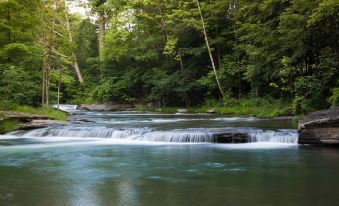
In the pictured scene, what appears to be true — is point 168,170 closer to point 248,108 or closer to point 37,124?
point 37,124

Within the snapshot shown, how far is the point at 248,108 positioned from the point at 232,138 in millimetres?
11575

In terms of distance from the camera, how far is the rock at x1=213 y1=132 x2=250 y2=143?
1352cm

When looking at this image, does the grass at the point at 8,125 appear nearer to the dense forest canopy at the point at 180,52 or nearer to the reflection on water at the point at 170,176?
the dense forest canopy at the point at 180,52

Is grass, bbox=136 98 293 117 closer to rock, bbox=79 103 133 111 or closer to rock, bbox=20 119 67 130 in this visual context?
rock, bbox=79 103 133 111

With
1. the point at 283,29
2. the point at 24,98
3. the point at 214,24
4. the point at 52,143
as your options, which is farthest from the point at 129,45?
the point at 52,143

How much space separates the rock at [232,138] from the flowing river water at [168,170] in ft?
0.65

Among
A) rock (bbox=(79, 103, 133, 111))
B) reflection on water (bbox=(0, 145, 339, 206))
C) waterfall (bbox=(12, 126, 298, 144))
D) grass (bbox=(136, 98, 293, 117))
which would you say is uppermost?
grass (bbox=(136, 98, 293, 117))

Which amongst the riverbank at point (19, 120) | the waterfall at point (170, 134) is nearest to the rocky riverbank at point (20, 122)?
the riverbank at point (19, 120)

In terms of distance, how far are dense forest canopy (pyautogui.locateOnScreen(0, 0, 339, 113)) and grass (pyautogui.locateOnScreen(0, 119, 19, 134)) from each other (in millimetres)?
2677

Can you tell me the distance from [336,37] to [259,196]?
13.8 meters

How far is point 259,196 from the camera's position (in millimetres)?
6742

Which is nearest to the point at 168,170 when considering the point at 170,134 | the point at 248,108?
the point at 170,134

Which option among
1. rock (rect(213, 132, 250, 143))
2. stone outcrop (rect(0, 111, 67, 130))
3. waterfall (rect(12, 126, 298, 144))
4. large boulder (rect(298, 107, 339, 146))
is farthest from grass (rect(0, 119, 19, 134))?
large boulder (rect(298, 107, 339, 146))

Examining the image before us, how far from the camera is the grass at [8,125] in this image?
16.8m
